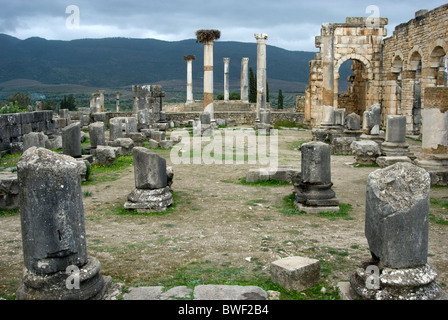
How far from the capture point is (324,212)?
8570 mm

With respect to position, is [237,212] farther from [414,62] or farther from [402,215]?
[414,62]

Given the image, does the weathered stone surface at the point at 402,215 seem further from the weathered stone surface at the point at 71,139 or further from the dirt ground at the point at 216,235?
the weathered stone surface at the point at 71,139

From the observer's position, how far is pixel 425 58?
1923 cm

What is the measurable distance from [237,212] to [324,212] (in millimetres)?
1723

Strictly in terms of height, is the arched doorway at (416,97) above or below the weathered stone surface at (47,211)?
above

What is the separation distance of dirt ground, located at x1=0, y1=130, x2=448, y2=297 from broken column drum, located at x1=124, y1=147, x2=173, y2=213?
333 mm

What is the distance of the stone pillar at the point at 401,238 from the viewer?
426 cm

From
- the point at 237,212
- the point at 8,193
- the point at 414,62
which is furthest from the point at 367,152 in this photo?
the point at 8,193

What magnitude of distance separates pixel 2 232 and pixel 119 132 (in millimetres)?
10109

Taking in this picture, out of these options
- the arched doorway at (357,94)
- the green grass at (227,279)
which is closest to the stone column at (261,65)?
the arched doorway at (357,94)

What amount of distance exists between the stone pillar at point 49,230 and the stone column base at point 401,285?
2850 mm
